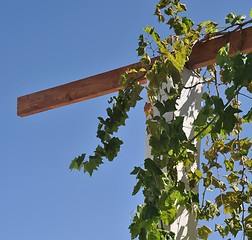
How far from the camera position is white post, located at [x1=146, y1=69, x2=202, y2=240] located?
229 cm

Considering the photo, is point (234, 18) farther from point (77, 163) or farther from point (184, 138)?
point (77, 163)

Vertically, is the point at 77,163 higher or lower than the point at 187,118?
lower

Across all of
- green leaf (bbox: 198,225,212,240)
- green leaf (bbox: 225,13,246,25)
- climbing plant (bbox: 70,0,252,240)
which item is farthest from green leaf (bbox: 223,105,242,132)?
green leaf (bbox: 198,225,212,240)

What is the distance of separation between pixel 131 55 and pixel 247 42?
470 mm

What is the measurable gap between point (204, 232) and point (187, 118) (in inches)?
15.8

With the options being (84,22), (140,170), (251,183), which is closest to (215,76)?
(251,183)

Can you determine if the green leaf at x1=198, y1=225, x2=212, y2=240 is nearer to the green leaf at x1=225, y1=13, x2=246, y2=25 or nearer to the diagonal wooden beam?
the diagonal wooden beam

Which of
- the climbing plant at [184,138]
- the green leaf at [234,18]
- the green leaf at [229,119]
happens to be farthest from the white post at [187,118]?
the green leaf at [229,119]

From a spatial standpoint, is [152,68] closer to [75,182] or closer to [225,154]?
[225,154]

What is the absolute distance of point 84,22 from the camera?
3.20 meters

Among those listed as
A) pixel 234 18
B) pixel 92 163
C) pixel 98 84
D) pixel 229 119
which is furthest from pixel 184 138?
pixel 98 84

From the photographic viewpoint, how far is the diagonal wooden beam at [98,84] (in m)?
2.30

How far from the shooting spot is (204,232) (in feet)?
7.77

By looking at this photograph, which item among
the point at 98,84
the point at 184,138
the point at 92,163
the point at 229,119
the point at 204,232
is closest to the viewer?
the point at 229,119
